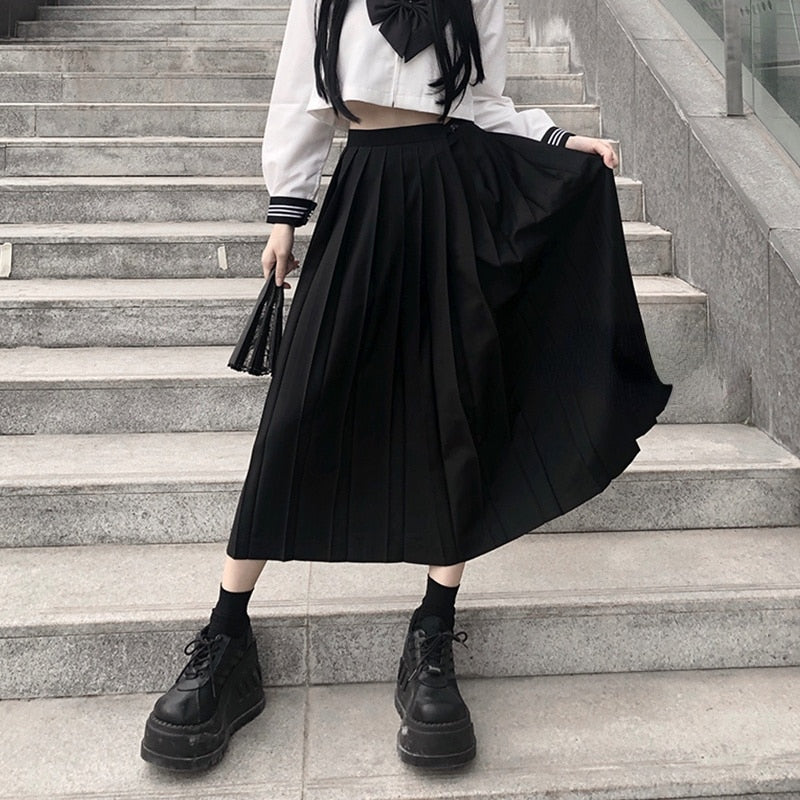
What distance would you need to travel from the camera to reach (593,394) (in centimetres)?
195

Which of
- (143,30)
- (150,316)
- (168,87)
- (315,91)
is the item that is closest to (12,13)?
(143,30)

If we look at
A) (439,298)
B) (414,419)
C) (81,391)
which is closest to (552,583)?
(414,419)

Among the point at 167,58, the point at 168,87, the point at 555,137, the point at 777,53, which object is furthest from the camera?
the point at 167,58

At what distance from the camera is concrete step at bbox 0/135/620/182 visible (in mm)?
4148

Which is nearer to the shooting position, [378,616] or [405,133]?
[405,133]

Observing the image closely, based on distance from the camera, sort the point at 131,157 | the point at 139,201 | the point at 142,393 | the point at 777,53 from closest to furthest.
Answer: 1. the point at 142,393
2. the point at 777,53
3. the point at 139,201
4. the point at 131,157

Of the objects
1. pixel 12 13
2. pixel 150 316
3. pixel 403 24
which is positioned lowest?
pixel 150 316

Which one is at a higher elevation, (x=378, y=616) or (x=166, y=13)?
(x=166, y=13)

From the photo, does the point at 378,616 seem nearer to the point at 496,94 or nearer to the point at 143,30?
the point at 496,94

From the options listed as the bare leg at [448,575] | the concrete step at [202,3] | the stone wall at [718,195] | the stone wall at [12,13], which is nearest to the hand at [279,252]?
the bare leg at [448,575]

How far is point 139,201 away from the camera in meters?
3.87

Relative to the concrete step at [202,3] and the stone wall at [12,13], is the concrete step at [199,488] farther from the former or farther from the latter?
the concrete step at [202,3]

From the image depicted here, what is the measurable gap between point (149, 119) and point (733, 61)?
2775mm

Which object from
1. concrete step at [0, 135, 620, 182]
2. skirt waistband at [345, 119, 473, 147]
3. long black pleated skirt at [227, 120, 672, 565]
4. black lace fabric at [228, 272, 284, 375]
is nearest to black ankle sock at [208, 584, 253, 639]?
long black pleated skirt at [227, 120, 672, 565]
